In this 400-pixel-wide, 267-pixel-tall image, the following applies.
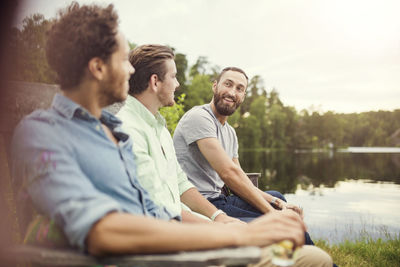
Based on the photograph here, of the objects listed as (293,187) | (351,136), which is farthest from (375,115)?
(293,187)

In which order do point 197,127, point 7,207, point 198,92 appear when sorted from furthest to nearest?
point 198,92 < point 197,127 < point 7,207

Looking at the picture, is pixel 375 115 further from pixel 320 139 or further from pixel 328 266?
pixel 328 266

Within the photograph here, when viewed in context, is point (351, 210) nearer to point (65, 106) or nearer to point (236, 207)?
point (236, 207)

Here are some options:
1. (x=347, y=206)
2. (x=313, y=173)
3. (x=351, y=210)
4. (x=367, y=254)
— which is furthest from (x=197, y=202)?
(x=313, y=173)

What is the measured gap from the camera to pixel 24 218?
139cm

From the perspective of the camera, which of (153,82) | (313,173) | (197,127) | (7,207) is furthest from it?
(313,173)

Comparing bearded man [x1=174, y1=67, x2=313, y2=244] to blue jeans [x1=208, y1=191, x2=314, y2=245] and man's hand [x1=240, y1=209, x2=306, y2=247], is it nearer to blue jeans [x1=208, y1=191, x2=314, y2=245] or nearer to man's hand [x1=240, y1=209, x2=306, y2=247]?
blue jeans [x1=208, y1=191, x2=314, y2=245]

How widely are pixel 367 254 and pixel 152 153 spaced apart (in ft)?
16.6

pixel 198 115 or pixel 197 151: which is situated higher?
pixel 198 115

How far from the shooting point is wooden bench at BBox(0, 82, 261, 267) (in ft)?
3.41

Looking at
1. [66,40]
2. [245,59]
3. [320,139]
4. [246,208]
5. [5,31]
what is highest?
[245,59]

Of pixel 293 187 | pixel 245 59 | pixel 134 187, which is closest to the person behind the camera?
pixel 134 187

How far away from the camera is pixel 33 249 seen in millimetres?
1053

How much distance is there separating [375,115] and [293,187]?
74223 millimetres
